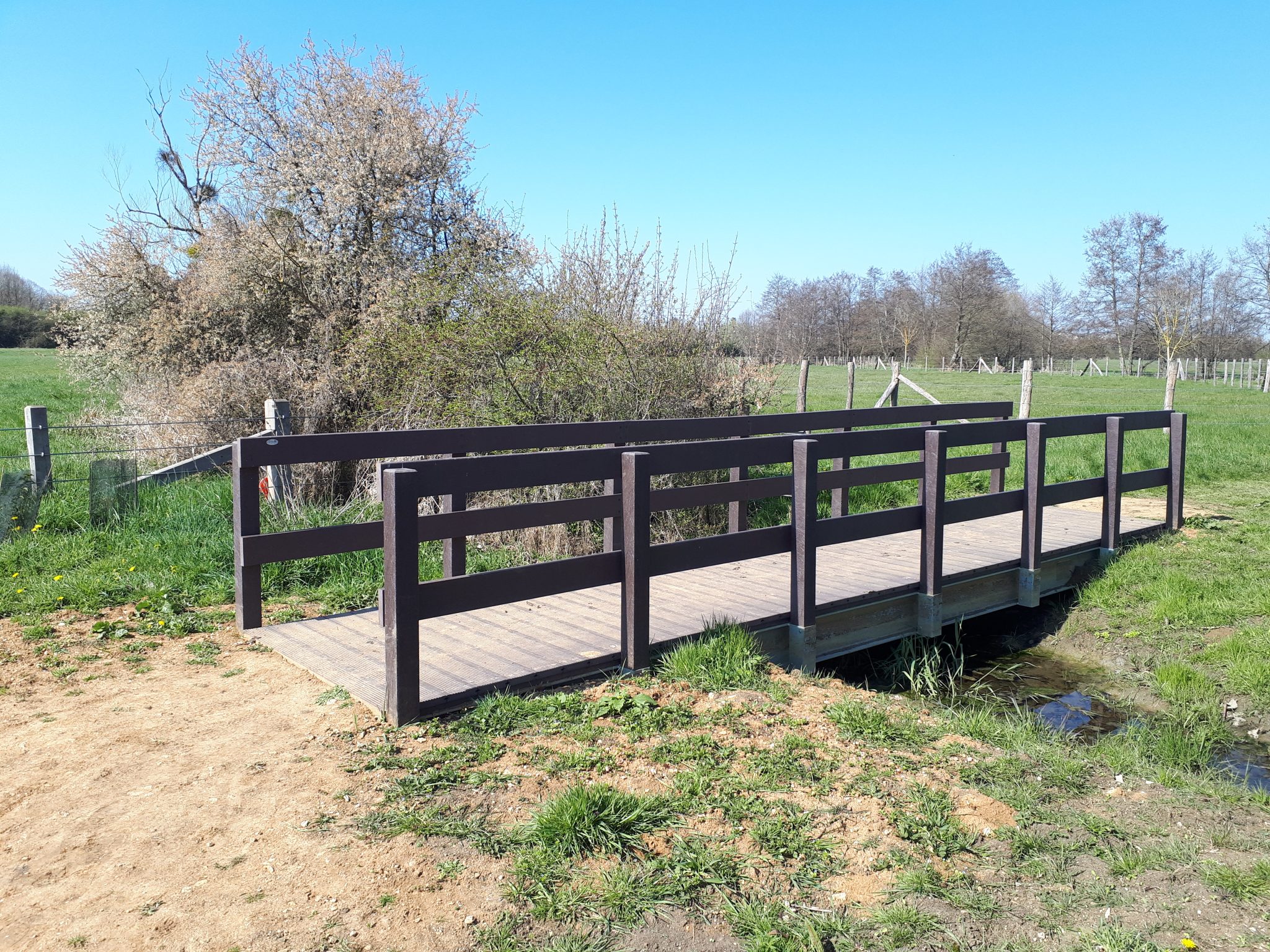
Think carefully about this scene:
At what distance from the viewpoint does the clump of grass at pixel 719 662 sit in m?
4.94

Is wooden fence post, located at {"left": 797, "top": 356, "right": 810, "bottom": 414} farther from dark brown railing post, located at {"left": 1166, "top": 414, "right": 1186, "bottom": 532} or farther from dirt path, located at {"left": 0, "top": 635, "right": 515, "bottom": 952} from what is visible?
dirt path, located at {"left": 0, "top": 635, "right": 515, "bottom": 952}

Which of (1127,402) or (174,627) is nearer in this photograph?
(174,627)

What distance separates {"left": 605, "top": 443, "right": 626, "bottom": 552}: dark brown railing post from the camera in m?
6.35

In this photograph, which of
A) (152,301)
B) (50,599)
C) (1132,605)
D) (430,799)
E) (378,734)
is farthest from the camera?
(152,301)

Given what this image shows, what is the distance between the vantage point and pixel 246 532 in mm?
5684

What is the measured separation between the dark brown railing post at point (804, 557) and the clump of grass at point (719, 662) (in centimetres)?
49

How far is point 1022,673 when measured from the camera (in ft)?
23.2

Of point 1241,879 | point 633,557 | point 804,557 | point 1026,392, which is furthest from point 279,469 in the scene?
point 1026,392

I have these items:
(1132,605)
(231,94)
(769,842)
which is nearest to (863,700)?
(769,842)

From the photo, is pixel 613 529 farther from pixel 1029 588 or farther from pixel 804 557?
pixel 1029 588

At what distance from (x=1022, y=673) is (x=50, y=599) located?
7.08 m

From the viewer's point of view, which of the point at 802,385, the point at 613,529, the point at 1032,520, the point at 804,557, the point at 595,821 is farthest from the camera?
the point at 802,385

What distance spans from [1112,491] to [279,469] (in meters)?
7.78

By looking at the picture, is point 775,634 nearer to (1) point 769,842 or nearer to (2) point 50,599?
(1) point 769,842
